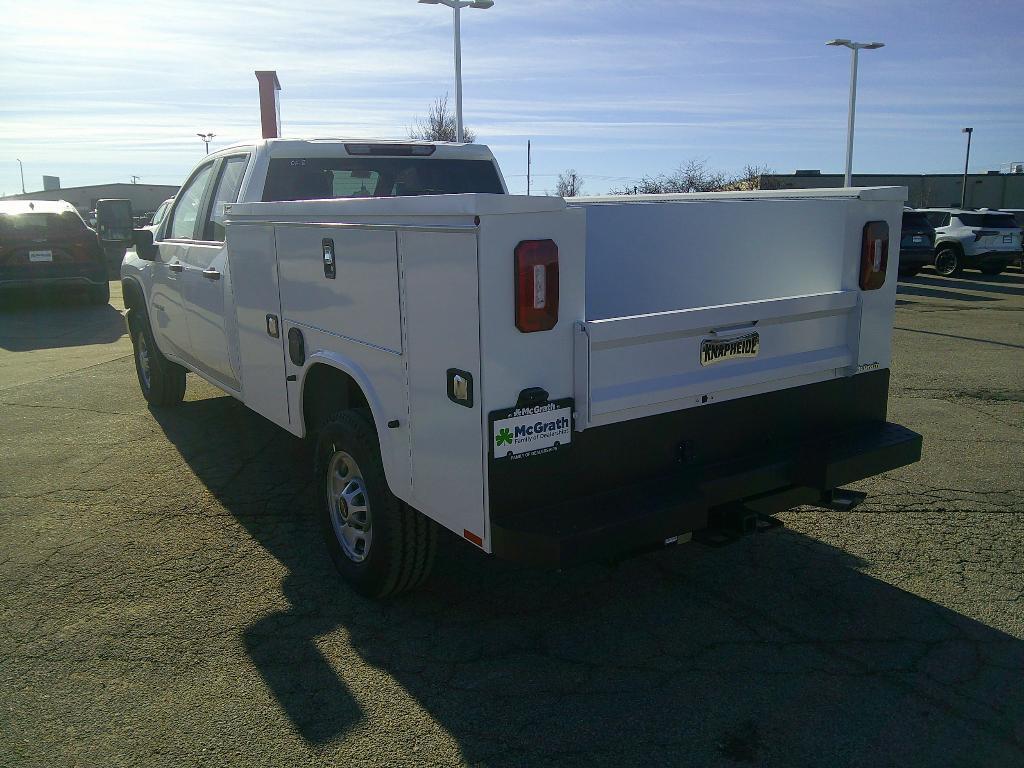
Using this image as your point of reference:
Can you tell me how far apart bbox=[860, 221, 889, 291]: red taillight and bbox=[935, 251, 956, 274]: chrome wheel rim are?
20812 mm

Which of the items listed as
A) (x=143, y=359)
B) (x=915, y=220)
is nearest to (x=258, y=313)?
(x=143, y=359)

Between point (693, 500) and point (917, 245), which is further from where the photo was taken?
point (917, 245)

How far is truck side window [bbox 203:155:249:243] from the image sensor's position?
579cm

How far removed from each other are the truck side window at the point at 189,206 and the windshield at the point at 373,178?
1172 millimetres

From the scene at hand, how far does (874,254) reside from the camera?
165 inches

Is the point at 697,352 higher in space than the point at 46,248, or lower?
higher

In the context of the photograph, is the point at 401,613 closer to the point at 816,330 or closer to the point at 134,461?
the point at 816,330

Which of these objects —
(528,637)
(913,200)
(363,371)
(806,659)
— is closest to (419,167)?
(363,371)

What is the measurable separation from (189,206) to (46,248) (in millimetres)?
10711

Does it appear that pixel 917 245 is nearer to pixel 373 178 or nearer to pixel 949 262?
pixel 949 262

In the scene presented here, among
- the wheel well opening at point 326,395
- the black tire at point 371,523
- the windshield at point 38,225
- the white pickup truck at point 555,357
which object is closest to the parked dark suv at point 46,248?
the windshield at point 38,225

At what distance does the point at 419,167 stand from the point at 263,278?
A: 5.03ft

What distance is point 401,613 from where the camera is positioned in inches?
161

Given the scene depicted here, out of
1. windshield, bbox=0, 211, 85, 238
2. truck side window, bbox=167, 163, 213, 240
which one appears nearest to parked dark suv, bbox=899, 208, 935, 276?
windshield, bbox=0, 211, 85, 238
